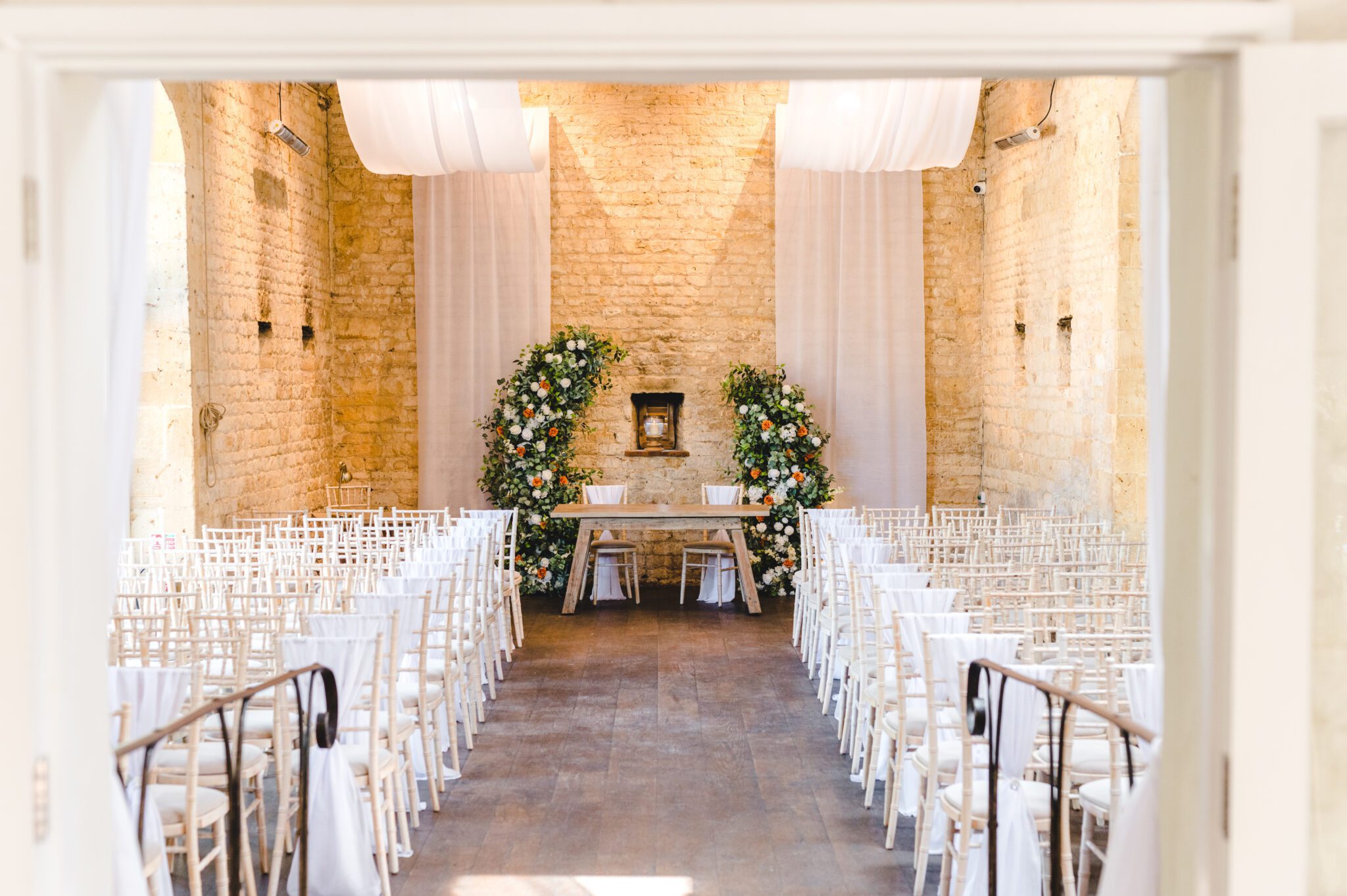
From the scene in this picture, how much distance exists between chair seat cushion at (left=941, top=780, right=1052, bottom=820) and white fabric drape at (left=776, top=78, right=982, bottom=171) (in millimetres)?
5244

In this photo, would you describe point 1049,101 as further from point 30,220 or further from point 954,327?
point 30,220

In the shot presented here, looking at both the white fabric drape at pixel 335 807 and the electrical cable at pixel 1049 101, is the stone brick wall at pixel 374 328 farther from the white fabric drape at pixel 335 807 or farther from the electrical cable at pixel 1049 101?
the white fabric drape at pixel 335 807

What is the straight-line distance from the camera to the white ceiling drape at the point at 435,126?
317 inches

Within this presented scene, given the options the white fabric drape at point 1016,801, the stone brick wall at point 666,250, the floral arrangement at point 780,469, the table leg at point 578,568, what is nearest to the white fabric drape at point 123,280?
the white fabric drape at point 1016,801

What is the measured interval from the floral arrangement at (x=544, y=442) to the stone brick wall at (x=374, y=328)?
4.39 ft

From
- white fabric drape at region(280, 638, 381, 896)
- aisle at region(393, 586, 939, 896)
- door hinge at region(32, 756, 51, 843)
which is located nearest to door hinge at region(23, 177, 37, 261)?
door hinge at region(32, 756, 51, 843)

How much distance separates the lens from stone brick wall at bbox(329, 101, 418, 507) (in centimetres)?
1131

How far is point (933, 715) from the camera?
404cm

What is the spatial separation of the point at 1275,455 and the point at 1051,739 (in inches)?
45.6

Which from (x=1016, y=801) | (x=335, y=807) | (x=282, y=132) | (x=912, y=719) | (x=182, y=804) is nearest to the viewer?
(x=1016, y=801)

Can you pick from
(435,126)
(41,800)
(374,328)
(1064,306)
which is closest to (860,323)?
(1064,306)

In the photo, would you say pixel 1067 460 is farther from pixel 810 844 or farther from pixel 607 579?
pixel 810 844

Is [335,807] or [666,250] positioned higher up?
[666,250]

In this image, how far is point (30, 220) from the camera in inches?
79.6
